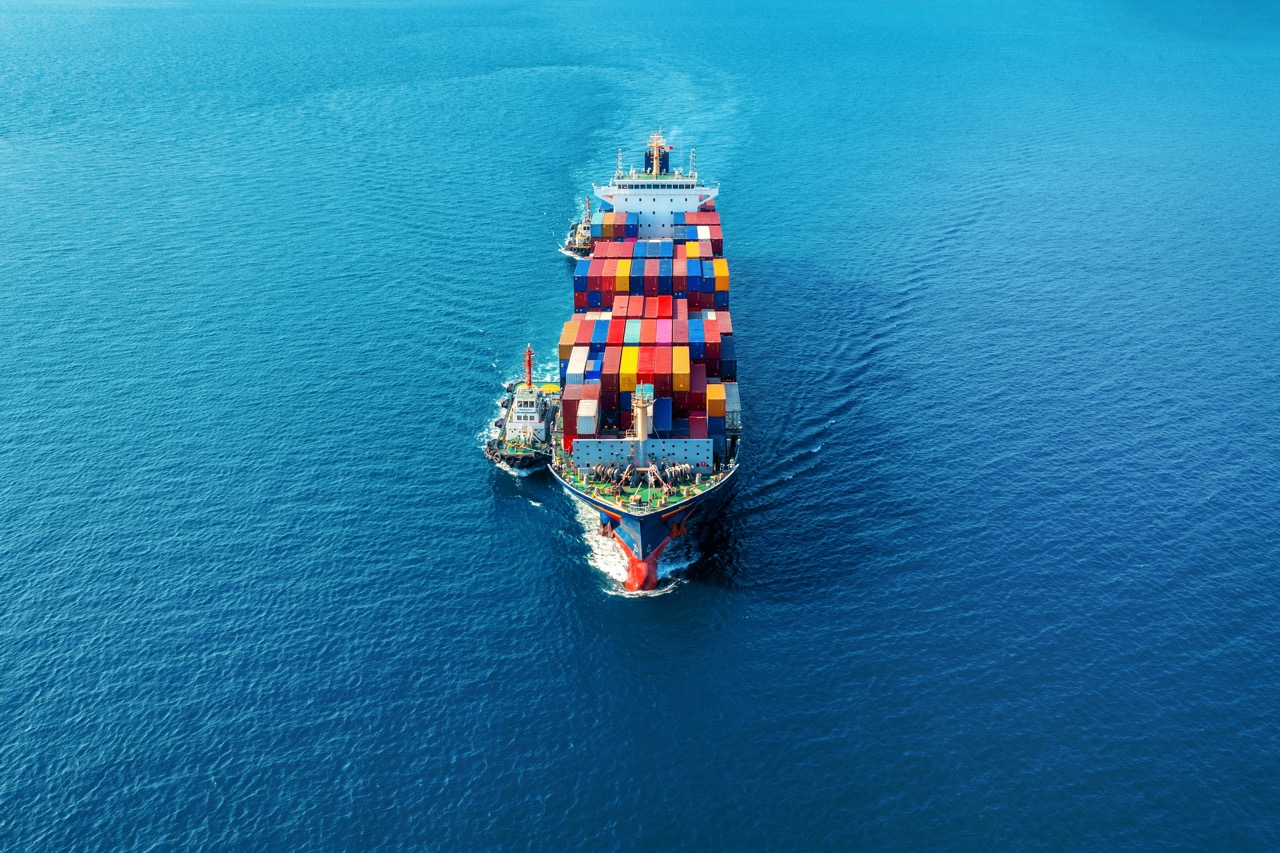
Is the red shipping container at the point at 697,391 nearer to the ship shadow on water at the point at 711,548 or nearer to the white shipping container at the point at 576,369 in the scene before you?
the ship shadow on water at the point at 711,548

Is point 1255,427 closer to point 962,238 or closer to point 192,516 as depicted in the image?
point 962,238

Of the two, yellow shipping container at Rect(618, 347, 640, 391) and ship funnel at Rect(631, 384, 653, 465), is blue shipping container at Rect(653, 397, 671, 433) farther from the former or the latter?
yellow shipping container at Rect(618, 347, 640, 391)

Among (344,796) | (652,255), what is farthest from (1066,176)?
(344,796)

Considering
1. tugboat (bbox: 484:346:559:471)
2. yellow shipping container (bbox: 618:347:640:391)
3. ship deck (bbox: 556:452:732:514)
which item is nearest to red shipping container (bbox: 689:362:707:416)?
yellow shipping container (bbox: 618:347:640:391)

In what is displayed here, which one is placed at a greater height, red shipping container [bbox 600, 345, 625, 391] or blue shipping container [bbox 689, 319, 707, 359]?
blue shipping container [bbox 689, 319, 707, 359]

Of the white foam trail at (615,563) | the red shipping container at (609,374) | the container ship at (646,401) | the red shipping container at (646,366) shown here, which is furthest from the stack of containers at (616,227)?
the white foam trail at (615,563)

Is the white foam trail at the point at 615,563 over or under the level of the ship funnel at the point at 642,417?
under
